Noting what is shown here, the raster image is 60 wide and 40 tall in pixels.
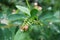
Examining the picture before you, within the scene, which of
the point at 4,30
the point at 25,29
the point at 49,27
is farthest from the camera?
the point at 49,27

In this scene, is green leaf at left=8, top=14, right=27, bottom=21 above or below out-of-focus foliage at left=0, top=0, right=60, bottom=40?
above

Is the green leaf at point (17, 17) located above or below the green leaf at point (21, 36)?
above

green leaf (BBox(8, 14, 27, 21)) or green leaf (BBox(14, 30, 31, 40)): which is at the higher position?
green leaf (BBox(8, 14, 27, 21))

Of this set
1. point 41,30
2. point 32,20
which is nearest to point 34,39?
point 41,30

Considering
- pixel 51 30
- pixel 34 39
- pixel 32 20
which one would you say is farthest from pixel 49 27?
pixel 32 20

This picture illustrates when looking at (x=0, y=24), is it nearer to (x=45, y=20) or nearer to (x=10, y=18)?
(x=10, y=18)

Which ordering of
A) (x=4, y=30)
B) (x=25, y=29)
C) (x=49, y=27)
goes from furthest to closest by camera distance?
1. (x=49, y=27)
2. (x=4, y=30)
3. (x=25, y=29)

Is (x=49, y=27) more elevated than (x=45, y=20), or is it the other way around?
(x=45, y=20)

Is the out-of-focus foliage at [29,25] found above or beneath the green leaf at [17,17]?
beneath

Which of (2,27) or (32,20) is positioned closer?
(32,20)
